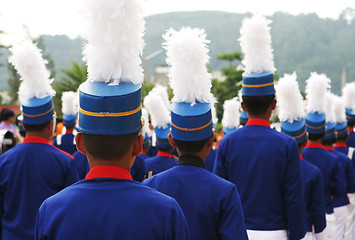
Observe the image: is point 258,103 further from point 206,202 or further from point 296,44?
point 296,44

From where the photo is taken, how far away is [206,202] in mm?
2963

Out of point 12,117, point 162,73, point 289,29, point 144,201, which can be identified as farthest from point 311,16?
point 144,201

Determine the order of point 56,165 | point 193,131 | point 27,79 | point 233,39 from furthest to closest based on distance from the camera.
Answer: point 233,39
point 27,79
point 56,165
point 193,131

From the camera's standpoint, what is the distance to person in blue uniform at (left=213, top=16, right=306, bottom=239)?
156 inches

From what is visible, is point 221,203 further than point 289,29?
No

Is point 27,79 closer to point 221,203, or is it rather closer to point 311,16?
point 221,203

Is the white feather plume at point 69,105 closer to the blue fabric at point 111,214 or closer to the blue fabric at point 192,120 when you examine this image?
the blue fabric at point 192,120

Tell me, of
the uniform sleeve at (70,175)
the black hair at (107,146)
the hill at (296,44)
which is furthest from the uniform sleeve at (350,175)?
the hill at (296,44)

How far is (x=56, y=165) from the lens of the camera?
13.3 ft

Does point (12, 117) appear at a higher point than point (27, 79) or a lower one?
lower

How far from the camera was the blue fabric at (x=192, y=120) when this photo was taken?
3.29m

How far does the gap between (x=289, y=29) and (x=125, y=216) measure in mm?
111164

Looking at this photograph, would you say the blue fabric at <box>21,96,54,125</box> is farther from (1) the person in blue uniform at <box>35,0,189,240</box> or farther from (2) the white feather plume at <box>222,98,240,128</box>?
(2) the white feather plume at <box>222,98,240,128</box>

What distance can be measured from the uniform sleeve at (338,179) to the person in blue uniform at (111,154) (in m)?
4.95
